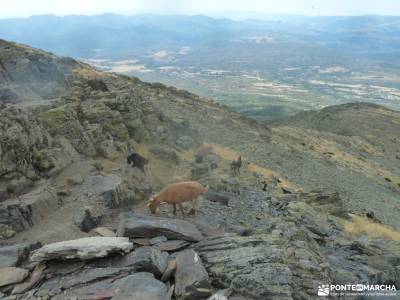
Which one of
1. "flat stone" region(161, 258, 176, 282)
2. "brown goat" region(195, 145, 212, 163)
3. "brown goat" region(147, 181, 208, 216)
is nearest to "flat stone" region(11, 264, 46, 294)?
"flat stone" region(161, 258, 176, 282)

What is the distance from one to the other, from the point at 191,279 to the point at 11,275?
543 centimetres

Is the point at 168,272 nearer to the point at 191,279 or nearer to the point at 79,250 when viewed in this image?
the point at 191,279

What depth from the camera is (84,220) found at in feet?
60.5

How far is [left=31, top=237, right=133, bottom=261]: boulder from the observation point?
45.0ft

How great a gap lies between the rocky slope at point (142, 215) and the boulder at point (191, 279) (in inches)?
1.4

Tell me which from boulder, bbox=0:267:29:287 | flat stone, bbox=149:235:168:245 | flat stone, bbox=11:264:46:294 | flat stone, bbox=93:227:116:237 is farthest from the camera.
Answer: flat stone, bbox=93:227:116:237

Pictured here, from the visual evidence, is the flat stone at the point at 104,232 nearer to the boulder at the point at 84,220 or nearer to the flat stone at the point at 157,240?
the boulder at the point at 84,220

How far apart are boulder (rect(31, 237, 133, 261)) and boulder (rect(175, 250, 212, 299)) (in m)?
1.91

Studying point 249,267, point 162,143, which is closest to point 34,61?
point 162,143

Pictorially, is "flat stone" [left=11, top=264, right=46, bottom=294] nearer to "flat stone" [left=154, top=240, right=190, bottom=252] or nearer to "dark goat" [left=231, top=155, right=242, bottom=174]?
"flat stone" [left=154, top=240, right=190, bottom=252]

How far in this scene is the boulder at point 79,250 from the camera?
13.7m

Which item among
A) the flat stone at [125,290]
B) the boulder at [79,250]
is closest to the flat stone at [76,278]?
the flat stone at [125,290]

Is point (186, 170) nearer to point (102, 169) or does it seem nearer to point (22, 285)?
point (102, 169)

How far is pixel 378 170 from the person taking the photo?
238 feet
